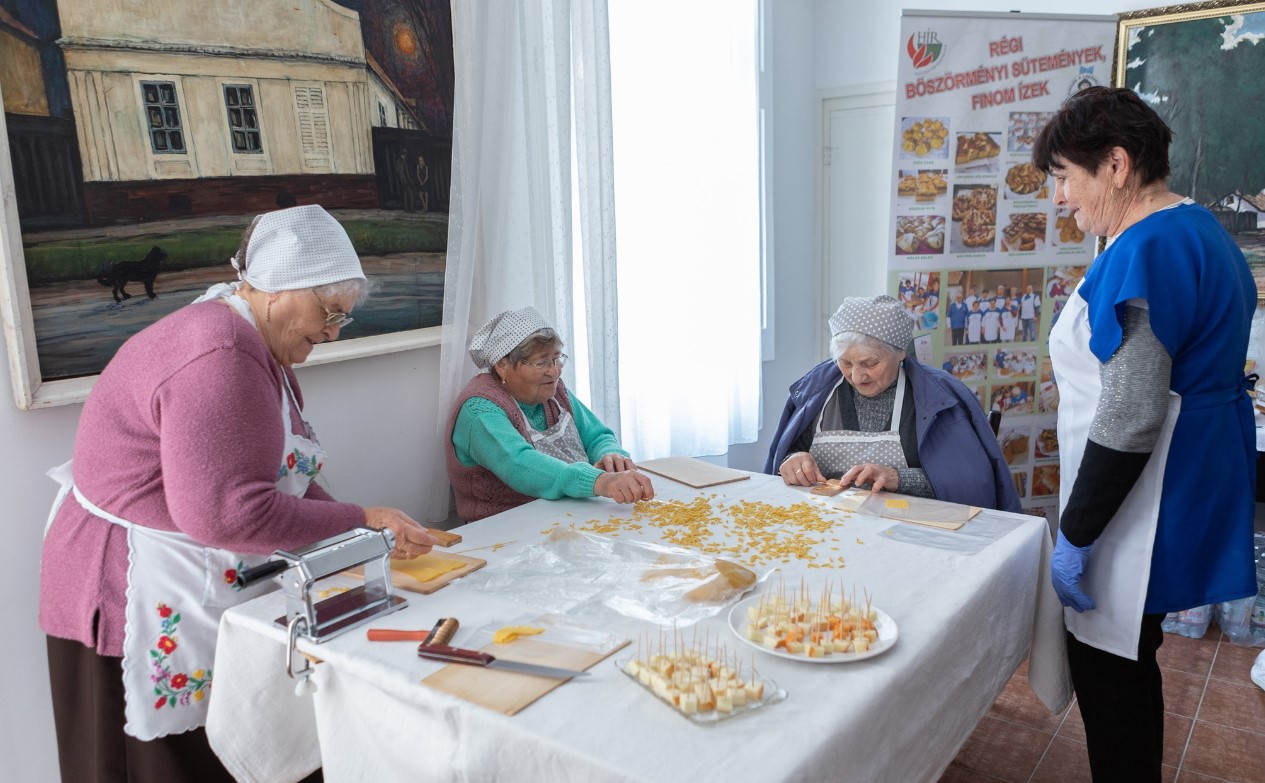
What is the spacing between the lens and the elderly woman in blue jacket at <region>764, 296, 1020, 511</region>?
2459 mm

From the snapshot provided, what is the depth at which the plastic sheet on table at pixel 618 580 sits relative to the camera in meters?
1.59

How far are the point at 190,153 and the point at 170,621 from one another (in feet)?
3.57

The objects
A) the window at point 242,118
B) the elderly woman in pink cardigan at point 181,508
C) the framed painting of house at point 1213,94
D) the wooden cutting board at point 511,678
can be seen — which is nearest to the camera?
the wooden cutting board at point 511,678

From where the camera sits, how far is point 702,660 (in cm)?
133

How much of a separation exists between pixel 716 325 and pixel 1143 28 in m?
2.22

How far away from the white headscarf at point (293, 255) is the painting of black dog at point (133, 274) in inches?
16.0

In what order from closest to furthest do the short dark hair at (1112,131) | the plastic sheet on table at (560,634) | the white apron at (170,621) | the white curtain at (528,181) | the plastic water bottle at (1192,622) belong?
the plastic sheet on table at (560,634) < the white apron at (170,621) < the short dark hair at (1112,131) < the white curtain at (528,181) < the plastic water bottle at (1192,622)

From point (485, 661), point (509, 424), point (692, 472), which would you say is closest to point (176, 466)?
point (485, 661)

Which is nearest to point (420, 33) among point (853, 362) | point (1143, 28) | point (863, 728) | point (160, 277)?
point (160, 277)

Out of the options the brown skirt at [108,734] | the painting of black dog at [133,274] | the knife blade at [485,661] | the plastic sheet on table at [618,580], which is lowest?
the brown skirt at [108,734]

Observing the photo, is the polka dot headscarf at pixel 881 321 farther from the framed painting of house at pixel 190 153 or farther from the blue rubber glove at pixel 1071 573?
the framed painting of house at pixel 190 153

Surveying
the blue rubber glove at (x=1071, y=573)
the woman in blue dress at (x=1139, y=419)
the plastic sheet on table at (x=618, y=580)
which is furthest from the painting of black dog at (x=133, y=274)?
the blue rubber glove at (x=1071, y=573)

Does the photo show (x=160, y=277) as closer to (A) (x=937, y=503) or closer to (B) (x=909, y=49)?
(A) (x=937, y=503)

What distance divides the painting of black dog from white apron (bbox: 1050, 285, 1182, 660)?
6.74ft
